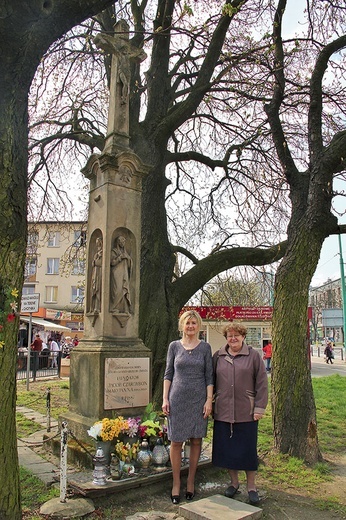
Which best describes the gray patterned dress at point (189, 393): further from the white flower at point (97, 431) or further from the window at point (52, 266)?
the window at point (52, 266)

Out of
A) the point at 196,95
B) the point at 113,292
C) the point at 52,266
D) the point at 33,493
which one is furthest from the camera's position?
the point at 52,266

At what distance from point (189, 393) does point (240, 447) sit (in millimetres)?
773

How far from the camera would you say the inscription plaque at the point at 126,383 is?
21.1 ft

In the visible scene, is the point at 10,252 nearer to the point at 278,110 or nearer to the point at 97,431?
the point at 97,431

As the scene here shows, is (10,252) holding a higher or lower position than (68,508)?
higher

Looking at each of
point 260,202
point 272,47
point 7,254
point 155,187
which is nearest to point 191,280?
point 155,187

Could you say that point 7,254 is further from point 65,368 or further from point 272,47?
point 65,368

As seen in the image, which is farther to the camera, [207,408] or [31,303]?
[31,303]

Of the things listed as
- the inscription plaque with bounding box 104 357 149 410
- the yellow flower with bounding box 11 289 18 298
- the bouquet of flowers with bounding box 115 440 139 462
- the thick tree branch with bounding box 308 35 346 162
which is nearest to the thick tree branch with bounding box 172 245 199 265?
the thick tree branch with bounding box 308 35 346 162

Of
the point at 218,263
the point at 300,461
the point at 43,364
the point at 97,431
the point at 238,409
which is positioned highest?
the point at 218,263

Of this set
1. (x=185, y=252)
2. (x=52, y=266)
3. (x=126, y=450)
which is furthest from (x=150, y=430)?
(x=52, y=266)

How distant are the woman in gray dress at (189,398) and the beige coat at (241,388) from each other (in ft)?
0.47

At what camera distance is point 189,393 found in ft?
17.0

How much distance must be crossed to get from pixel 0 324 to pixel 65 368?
51.9ft
